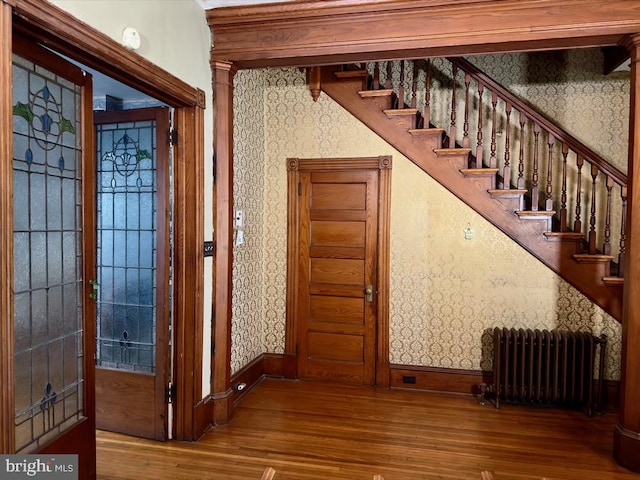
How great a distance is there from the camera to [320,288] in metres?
4.23

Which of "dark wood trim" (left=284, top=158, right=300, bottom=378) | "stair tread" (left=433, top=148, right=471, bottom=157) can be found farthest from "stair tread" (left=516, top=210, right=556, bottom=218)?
"dark wood trim" (left=284, top=158, right=300, bottom=378)

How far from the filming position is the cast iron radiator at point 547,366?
3556mm

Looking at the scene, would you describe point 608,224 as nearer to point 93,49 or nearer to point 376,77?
point 376,77

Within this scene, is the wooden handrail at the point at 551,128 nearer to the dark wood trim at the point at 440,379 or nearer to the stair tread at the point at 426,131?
the stair tread at the point at 426,131

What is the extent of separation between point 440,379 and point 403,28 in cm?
290

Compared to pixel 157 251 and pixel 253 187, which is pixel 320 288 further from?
pixel 157 251

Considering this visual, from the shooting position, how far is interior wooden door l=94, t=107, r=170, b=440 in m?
3.01

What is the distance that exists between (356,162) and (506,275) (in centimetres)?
166

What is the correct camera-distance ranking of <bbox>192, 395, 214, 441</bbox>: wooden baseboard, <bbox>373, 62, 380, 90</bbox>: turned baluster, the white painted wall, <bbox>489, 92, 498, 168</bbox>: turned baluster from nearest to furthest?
the white painted wall < <bbox>192, 395, 214, 441</bbox>: wooden baseboard < <bbox>489, 92, 498, 168</bbox>: turned baluster < <bbox>373, 62, 380, 90</bbox>: turned baluster

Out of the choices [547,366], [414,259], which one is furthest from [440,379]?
[414,259]

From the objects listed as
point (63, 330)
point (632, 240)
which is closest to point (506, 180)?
point (632, 240)

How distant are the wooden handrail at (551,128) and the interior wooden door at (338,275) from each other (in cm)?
122

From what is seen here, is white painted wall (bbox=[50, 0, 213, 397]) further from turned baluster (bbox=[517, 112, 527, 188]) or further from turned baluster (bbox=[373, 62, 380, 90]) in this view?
turned baluster (bbox=[517, 112, 527, 188])

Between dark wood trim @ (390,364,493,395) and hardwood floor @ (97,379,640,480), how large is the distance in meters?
0.17
